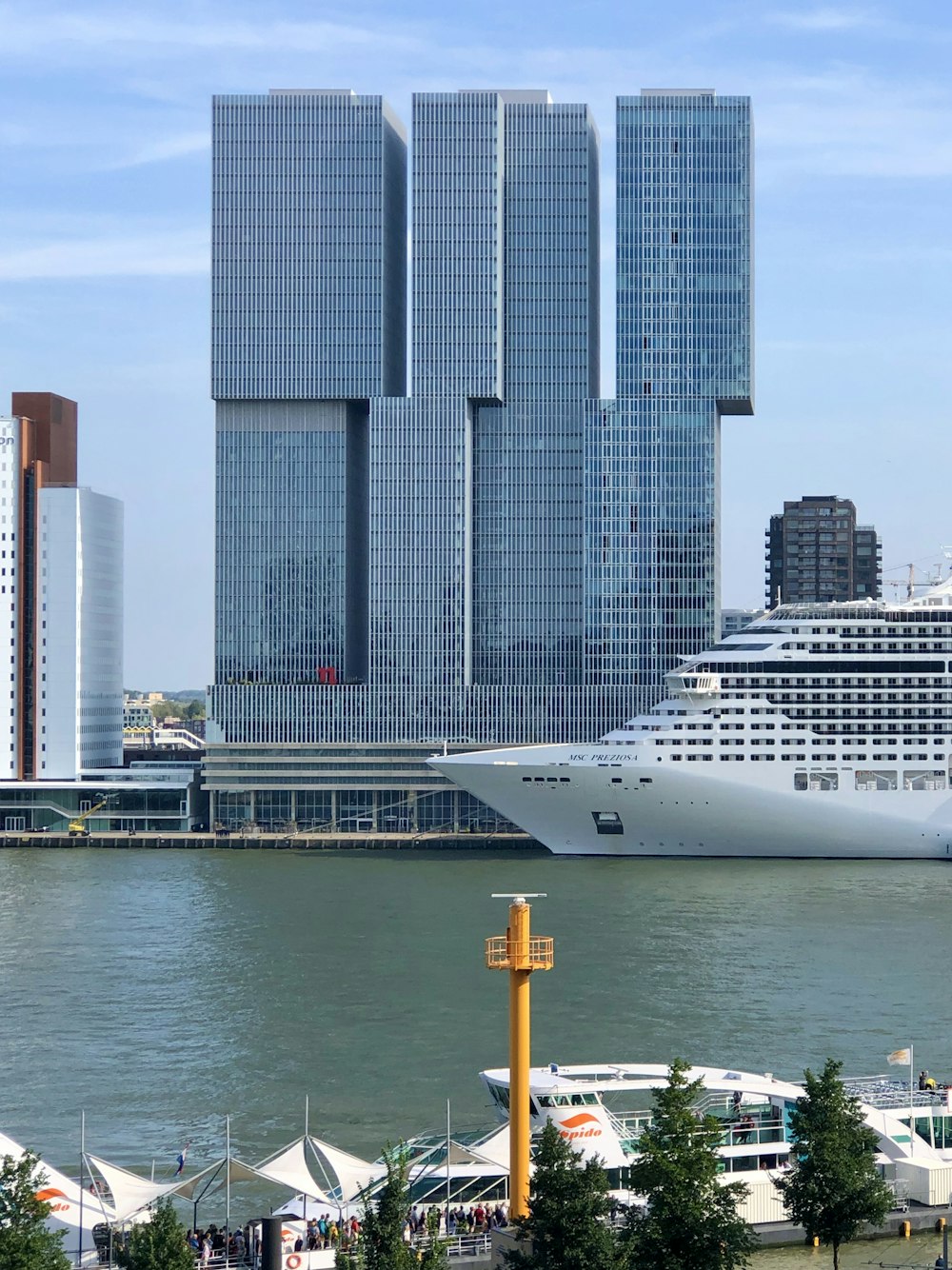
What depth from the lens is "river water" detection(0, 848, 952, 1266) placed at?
45.8m

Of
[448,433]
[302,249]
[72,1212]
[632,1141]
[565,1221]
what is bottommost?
[72,1212]

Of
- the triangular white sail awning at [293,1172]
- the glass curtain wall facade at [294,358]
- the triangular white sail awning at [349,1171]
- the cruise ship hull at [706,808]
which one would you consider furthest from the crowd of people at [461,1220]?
the glass curtain wall facade at [294,358]

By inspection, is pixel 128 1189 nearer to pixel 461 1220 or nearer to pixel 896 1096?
pixel 461 1220

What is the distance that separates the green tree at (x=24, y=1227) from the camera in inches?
1177

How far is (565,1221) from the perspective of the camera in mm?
30672

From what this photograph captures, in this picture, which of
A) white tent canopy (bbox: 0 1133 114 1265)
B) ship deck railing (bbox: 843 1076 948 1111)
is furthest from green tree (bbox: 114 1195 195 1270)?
ship deck railing (bbox: 843 1076 948 1111)

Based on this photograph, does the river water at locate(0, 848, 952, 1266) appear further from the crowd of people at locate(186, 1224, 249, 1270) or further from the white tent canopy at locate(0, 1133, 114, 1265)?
the crowd of people at locate(186, 1224, 249, 1270)

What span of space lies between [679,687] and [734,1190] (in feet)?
237

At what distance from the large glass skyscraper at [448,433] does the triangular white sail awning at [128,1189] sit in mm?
88532

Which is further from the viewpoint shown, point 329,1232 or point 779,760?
point 779,760

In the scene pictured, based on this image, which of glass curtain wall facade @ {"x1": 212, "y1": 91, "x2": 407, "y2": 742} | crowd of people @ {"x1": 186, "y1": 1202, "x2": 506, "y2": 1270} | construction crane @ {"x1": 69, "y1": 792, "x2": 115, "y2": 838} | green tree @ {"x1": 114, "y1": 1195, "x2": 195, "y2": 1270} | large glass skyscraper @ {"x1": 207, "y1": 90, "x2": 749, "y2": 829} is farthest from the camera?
glass curtain wall facade @ {"x1": 212, "y1": 91, "x2": 407, "y2": 742}

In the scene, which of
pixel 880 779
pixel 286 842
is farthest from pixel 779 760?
pixel 286 842

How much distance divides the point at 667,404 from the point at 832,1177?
9870 centimetres

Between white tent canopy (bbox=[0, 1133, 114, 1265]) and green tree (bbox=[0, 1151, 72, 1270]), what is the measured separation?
5.81 feet
